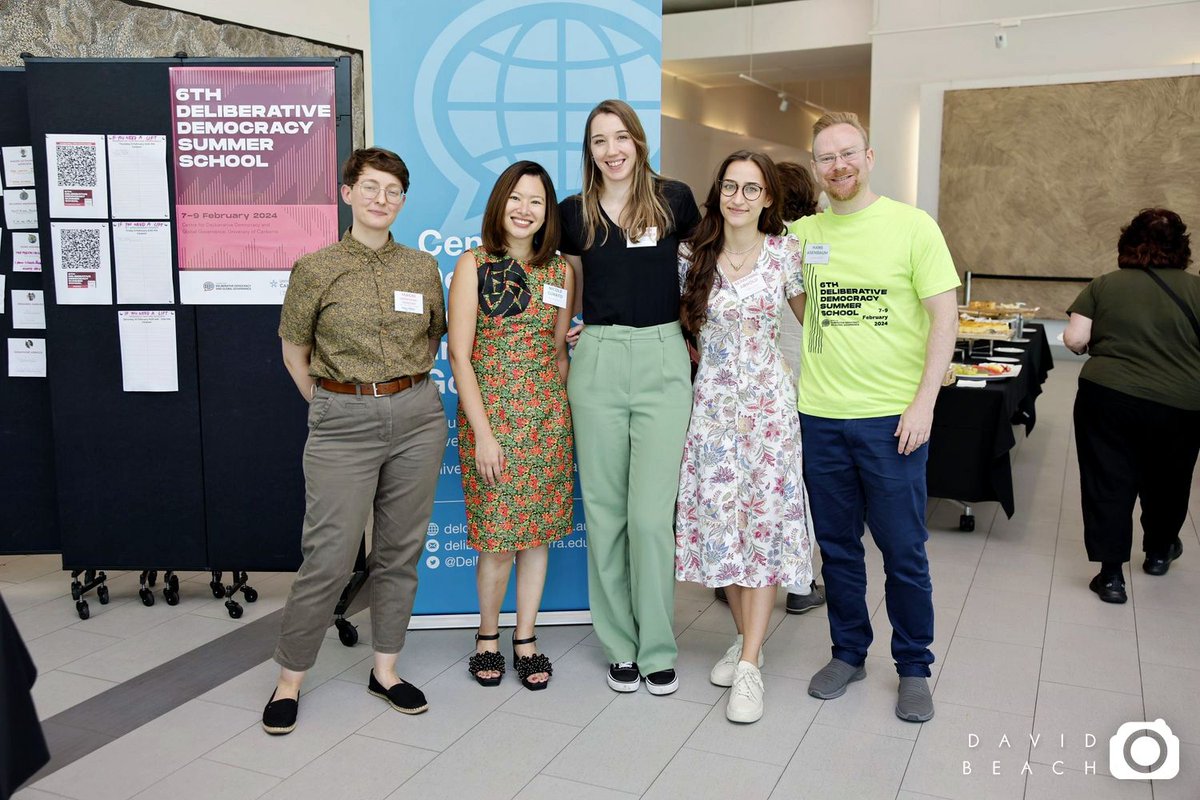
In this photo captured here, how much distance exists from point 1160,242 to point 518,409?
8.58ft

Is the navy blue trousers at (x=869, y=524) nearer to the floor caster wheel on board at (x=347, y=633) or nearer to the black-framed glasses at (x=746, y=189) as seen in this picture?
the black-framed glasses at (x=746, y=189)

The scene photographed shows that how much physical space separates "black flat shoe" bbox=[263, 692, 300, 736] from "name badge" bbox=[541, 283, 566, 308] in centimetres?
137

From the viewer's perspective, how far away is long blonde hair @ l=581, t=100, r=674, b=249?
289 cm

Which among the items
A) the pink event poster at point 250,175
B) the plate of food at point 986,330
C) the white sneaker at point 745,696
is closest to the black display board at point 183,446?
the pink event poster at point 250,175

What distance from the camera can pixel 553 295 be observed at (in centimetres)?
298

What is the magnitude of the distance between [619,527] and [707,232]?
3.06 feet

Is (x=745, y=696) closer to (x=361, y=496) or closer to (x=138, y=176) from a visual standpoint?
(x=361, y=496)

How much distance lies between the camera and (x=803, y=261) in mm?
2928

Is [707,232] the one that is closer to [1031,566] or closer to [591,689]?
[591,689]

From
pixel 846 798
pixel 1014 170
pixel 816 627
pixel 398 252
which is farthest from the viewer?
pixel 1014 170

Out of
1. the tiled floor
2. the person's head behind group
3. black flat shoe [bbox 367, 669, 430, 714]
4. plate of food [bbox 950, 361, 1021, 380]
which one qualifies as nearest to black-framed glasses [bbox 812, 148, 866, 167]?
the tiled floor

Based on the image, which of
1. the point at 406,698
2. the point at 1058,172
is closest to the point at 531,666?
the point at 406,698

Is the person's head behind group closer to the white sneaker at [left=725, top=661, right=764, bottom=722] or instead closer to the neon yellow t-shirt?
the neon yellow t-shirt

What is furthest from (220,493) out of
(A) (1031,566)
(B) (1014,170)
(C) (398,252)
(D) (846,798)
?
(B) (1014,170)
